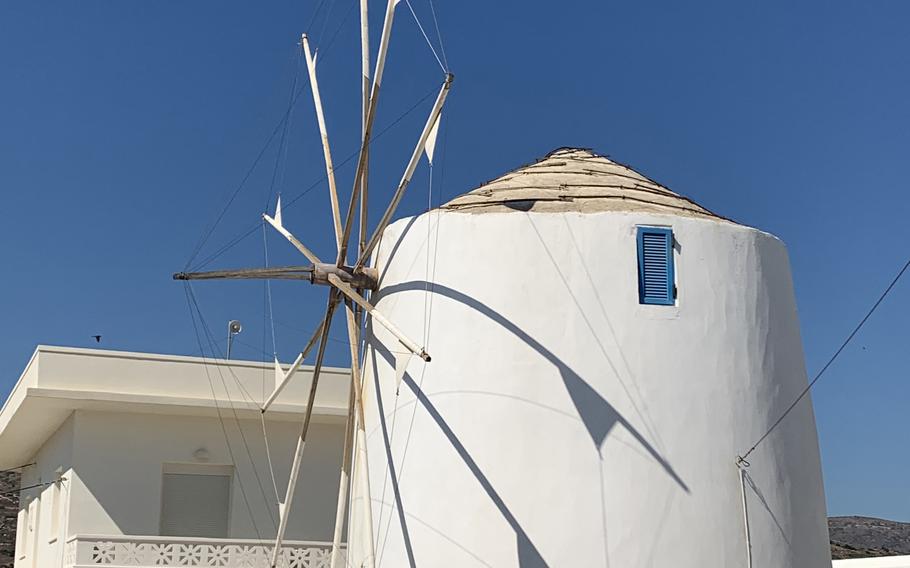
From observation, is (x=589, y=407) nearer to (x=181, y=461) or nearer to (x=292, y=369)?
(x=292, y=369)

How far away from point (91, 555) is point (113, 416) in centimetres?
270

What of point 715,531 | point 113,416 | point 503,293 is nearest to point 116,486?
point 113,416

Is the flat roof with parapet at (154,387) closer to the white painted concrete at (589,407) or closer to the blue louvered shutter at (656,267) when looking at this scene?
the white painted concrete at (589,407)

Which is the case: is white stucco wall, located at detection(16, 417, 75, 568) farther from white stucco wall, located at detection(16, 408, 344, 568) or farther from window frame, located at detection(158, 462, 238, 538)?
window frame, located at detection(158, 462, 238, 538)

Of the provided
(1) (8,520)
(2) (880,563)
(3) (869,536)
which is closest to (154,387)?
(2) (880,563)

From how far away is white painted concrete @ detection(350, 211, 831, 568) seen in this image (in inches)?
516

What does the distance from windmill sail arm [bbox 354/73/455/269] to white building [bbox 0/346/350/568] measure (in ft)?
16.6

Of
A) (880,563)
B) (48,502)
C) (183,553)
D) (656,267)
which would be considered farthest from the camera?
(48,502)

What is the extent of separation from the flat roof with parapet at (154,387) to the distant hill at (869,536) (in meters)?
17.9

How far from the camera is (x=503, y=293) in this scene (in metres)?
13.8

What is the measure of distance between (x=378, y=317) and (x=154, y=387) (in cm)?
711

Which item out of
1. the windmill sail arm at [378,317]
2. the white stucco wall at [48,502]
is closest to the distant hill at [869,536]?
the white stucco wall at [48,502]

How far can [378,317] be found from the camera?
1375cm

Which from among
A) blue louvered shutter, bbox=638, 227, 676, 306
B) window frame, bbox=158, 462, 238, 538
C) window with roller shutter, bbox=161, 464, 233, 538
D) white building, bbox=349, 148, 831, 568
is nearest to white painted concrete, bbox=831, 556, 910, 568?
white building, bbox=349, 148, 831, 568
